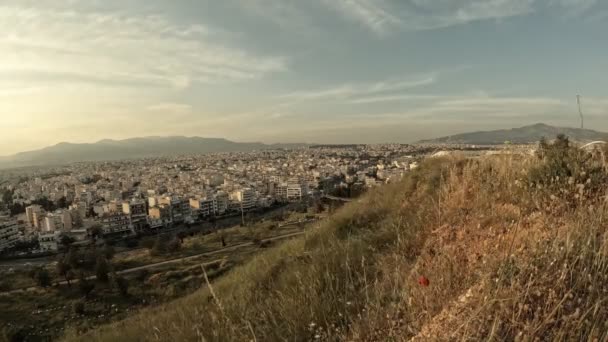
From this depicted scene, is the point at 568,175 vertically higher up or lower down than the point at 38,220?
higher up

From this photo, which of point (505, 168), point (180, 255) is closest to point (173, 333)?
point (505, 168)

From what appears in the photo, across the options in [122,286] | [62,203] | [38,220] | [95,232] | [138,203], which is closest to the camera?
[122,286]

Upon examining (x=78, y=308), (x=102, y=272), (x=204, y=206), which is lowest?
(x=204, y=206)

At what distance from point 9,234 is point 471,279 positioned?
6353 centimetres

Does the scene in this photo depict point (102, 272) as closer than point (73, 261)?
Yes

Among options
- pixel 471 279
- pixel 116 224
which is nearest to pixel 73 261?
pixel 116 224

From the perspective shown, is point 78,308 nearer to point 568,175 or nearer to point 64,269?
point 64,269

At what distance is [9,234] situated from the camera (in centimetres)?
5062

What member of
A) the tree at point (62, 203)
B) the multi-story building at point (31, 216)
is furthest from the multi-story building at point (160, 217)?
the tree at point (62, 203)

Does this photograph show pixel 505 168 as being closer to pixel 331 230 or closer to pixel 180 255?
pixel 331 230

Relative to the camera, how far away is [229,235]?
36875 millimetres

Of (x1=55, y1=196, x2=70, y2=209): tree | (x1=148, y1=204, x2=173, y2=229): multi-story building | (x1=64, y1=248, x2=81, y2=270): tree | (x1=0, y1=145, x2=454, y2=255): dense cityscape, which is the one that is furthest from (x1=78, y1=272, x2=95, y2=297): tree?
(x1=55, y1=196, x2=70, y2=209): tree

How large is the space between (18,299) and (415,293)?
89.5ft

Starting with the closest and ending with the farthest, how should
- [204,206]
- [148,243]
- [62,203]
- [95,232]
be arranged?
[148,243]
[95,232]
[204,206]
[62,203]
